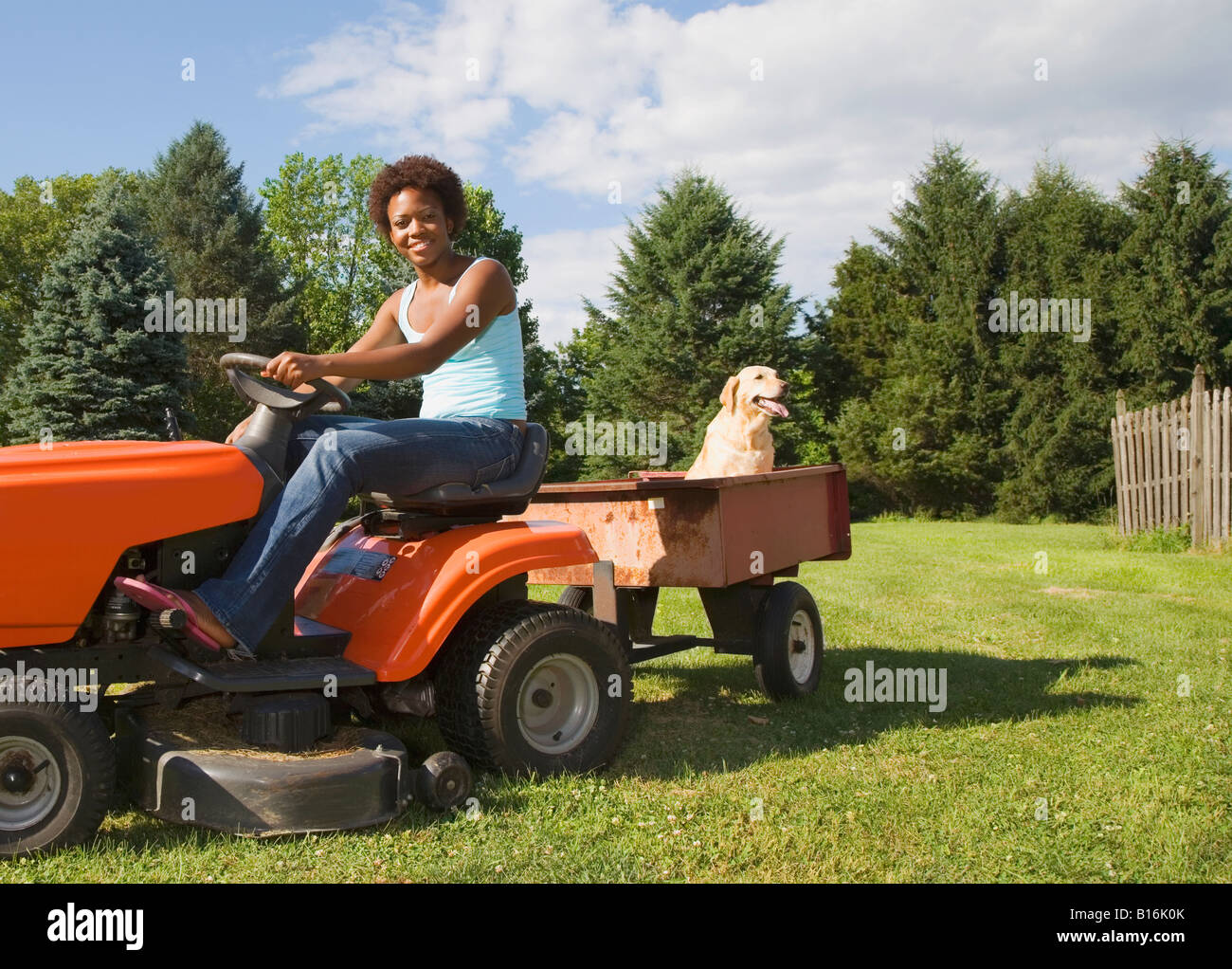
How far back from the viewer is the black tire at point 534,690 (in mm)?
3535

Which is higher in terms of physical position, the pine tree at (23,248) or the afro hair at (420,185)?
the pine tree at (23,248)

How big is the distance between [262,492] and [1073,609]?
6772 mm

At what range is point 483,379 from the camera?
12.4 feet

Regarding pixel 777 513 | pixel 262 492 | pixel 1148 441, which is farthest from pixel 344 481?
pixel 1148 441

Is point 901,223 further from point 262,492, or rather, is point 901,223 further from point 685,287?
point 262,492

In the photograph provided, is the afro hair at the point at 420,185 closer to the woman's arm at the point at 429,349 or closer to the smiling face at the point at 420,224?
the smiling face at the point at 420,224

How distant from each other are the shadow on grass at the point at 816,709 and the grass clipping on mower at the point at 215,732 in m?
1.11

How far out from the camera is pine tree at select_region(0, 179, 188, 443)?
699 inches

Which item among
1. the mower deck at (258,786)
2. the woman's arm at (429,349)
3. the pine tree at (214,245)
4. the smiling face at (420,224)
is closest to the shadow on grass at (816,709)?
the mower deck at (258,786)
